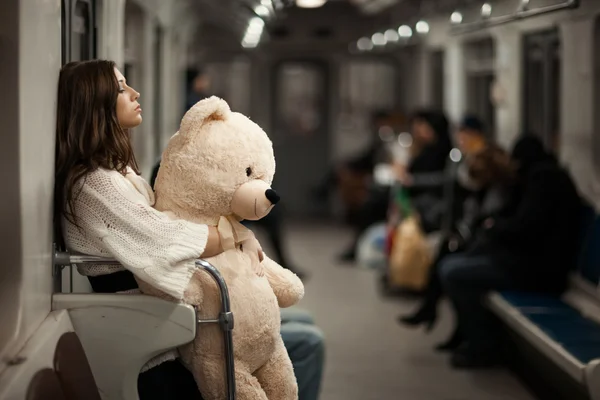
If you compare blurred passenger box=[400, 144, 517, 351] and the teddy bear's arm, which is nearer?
the teddy bear's arm

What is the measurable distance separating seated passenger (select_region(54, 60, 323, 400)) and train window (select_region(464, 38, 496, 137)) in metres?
6.95

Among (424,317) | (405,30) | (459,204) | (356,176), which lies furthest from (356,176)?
(424,317)

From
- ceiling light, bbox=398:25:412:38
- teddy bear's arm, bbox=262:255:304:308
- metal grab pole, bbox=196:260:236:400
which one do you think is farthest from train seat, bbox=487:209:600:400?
ceiling light, bbox=398:25:412:38

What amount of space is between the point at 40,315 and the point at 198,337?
474 mm

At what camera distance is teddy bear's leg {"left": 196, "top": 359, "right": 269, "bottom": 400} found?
2.96 m

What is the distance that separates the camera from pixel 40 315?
2.87 m

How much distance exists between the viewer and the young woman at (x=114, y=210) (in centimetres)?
281

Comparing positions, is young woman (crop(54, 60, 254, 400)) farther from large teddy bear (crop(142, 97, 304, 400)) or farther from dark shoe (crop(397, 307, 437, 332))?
dark shoe (crop(397, 307, 437, 332))

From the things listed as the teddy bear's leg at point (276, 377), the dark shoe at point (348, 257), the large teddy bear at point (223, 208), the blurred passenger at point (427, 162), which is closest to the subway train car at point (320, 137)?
the large teddy bear at point (223, 208)

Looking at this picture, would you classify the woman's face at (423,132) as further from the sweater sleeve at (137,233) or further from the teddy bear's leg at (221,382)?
the sweater sleeve at (137,233)

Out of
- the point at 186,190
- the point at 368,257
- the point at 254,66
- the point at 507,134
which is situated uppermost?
the point at 254,66

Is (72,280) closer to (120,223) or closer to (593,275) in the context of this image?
(120,223)

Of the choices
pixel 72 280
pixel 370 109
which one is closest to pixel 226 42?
pixel 370 109

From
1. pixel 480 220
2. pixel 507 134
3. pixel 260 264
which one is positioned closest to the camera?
pixel 260 264
